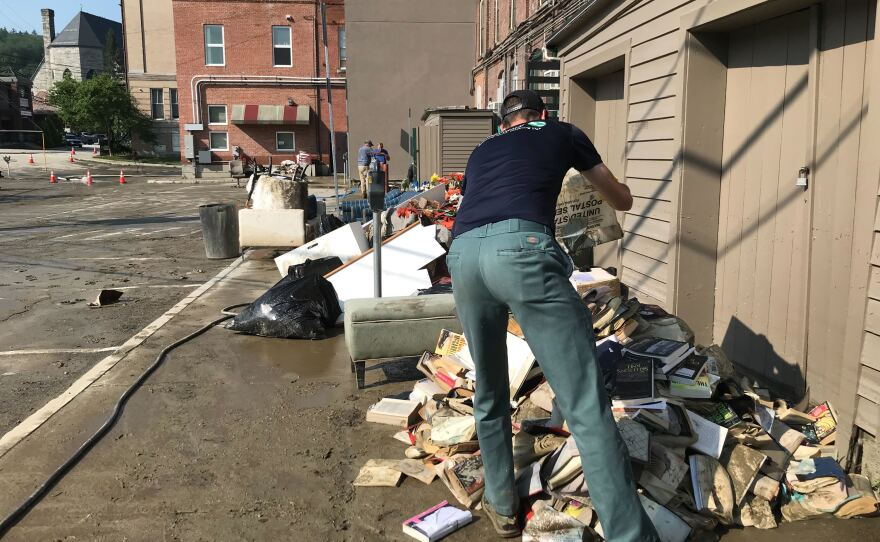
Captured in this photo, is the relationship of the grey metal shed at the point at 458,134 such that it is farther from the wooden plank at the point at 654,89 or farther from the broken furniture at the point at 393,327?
the broken furniture at the point at 393,327

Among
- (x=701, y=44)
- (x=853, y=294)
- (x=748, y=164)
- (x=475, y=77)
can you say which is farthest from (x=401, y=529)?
(x=475, y=77)

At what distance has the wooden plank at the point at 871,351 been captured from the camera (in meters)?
3.55

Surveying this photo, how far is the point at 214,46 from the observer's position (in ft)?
124

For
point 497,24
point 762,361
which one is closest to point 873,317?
point 762,361

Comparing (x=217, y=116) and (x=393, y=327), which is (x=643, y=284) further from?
(x=217, y=116)

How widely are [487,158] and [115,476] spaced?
108 inches

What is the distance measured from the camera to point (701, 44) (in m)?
5.20

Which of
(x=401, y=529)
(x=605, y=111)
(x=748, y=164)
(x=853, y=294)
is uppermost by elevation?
(x=605, y=111)

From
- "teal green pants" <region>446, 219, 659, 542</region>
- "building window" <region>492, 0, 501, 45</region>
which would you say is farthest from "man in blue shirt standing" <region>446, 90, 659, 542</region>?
"building window" <region>492, 0, 501, 45</region>

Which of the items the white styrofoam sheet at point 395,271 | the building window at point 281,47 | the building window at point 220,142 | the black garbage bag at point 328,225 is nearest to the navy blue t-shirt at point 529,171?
the white styrofoam sheet at point 395,271

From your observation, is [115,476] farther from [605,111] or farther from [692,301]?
[605,111]

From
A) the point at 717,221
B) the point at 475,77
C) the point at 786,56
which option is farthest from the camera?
the point at 475,77

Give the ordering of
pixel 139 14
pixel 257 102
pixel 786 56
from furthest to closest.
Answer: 1. pixel 139 14
2. pixel 257 102
3. pixel 786 56

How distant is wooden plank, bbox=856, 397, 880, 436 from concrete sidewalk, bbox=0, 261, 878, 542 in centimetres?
47
